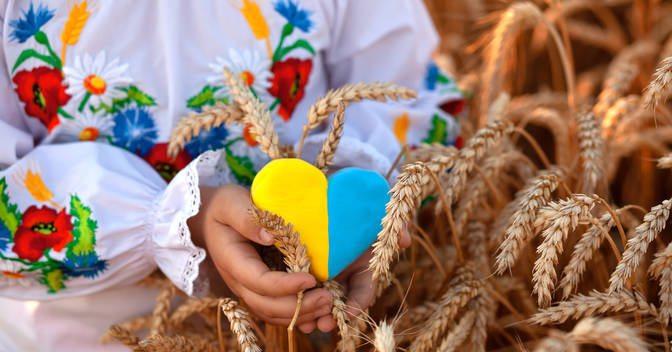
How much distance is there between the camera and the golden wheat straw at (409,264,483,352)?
0.70 meters

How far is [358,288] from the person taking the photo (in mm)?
700

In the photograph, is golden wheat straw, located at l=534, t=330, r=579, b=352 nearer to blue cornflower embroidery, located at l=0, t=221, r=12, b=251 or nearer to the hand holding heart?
the hand holding heart

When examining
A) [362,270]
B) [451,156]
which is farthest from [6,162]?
[451,156]

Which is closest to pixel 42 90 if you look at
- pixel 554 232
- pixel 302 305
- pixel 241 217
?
pixel 241 217

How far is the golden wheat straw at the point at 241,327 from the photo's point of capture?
0.60 m

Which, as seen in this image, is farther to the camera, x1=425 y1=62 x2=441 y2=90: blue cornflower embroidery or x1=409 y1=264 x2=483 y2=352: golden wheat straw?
x1=425 y1=62 x2=441 y2=90: blue cornflower embroidery

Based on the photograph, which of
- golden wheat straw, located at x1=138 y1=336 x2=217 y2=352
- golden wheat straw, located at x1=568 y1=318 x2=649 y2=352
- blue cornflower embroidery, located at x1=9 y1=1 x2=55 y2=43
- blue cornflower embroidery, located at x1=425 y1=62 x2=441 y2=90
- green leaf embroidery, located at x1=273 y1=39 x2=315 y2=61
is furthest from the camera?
blue cornflower embroidery, located at x1=425 y1=62 x2=441 y2=90

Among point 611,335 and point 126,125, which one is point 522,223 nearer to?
point 611,335

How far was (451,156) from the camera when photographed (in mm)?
770

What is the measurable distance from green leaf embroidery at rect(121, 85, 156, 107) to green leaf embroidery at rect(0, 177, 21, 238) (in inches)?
8.3

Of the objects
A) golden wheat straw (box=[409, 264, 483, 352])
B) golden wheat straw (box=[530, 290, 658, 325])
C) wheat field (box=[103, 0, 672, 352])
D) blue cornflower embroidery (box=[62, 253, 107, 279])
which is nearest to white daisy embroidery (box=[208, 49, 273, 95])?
wheat field (box=[103, 0, 672, 352])

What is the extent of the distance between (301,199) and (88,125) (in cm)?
41

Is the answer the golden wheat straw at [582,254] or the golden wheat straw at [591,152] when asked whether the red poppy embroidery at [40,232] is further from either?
A: the golden wheat straw at [591,152]

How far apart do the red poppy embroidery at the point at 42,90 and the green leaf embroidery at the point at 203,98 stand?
180 mm
